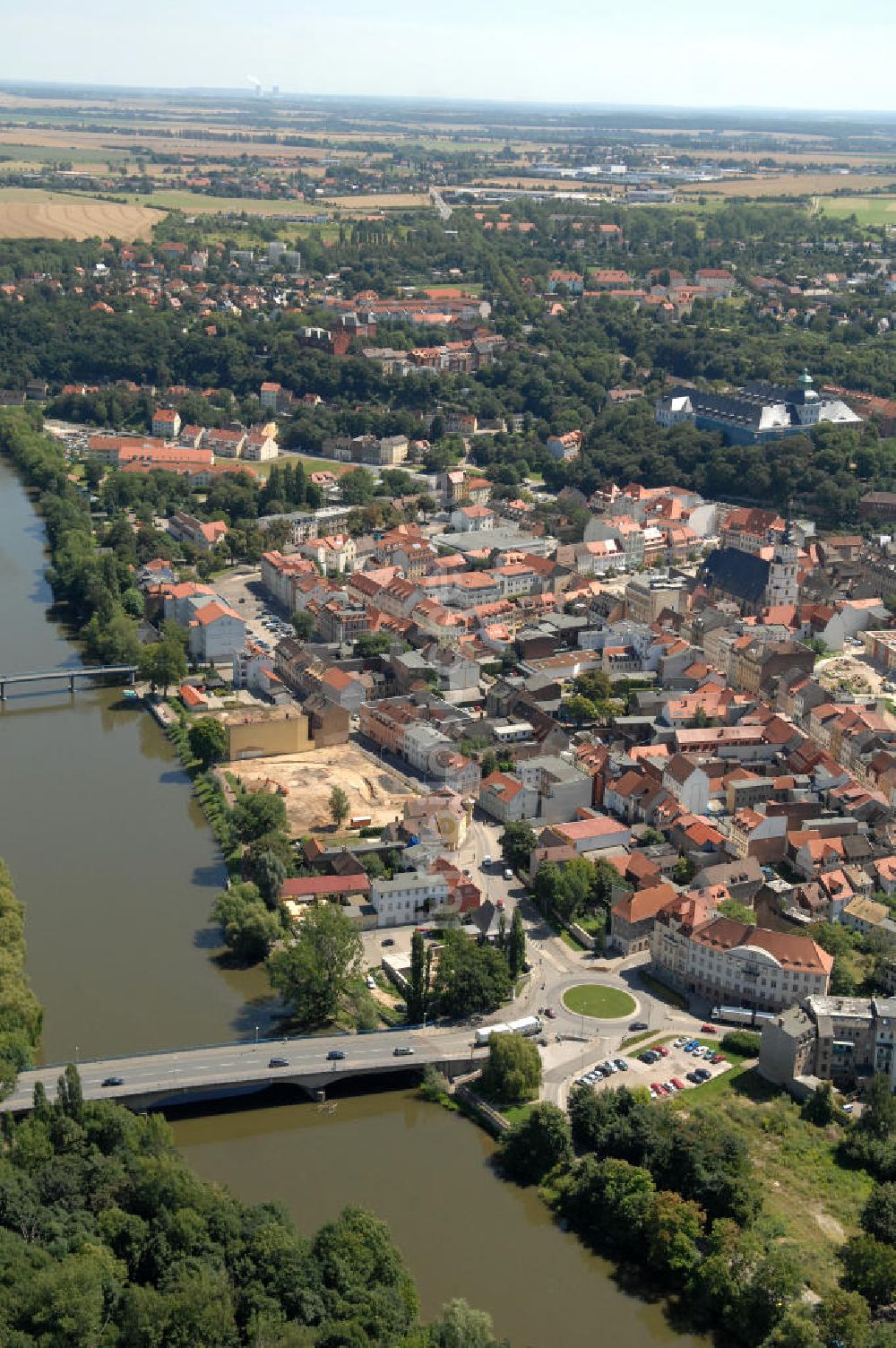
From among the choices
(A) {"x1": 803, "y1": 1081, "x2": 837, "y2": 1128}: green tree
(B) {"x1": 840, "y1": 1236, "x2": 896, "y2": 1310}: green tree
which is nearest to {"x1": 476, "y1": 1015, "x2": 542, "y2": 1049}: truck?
(A) {"x1": 803, "y1": 1081, "x2": 837, "y2": 1128}: green tree

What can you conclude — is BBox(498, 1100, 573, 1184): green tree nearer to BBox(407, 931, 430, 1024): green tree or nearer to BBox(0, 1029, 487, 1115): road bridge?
BBox(0, 1029, 487, 1115): road bridge

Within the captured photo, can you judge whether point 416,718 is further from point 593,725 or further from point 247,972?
point 247,972

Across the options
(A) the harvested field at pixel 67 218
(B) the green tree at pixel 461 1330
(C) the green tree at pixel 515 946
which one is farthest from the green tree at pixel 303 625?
(A) the harvested field at pixel 67 218

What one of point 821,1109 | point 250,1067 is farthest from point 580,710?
point 250,1067

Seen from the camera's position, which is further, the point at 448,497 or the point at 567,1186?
the point at 448,497

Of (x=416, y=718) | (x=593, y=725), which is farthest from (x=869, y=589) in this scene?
(x=416, y=718)

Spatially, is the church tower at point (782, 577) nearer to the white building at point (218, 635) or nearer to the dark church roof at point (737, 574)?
the dark church roof at point (737, 574)

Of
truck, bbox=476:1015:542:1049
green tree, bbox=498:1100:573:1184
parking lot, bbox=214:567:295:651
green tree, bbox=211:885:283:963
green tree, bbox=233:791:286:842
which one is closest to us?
green tree, bbox=498:1100:573:1184

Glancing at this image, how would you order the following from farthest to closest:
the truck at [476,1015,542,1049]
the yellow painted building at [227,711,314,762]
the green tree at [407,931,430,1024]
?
the yellow painted building at [227,711,314,762] < the green tree at [407,931,430,1024] < the truck at [476,1015,542,1049]
